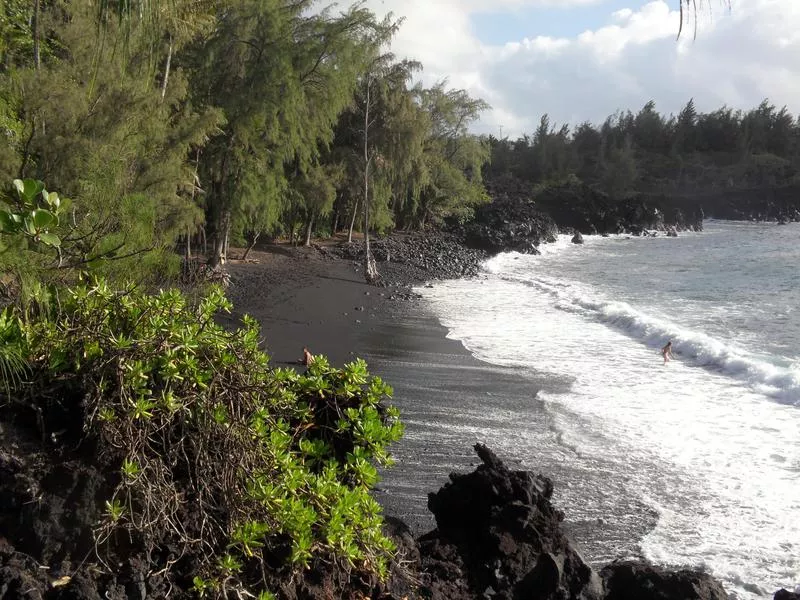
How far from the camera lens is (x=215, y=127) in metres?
15.4

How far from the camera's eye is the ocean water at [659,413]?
18.6 ft

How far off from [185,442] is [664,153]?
9374 cm

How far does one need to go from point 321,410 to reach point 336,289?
15334mm

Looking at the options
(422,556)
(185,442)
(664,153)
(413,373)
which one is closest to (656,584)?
(422,556)

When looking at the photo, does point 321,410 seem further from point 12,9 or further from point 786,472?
point 12,9

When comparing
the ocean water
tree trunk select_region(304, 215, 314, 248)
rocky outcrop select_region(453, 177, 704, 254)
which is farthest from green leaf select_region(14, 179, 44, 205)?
rocky outcrop select_region(453, 177, 704, 254)

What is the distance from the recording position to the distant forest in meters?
6.08

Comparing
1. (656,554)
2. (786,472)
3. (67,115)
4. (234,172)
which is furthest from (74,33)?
(786,472)

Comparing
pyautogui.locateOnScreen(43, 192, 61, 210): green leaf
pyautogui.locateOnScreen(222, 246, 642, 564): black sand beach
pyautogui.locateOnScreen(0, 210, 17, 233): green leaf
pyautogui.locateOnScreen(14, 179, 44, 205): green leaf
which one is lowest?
pyautogui.locateOnScreen(222, 246, 642, 564): black sand beach

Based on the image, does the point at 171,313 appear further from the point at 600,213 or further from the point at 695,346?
the point at 600,213

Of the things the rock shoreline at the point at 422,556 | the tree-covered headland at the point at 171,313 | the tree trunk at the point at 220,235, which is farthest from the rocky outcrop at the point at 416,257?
the rock shoreline at the point at 422,556

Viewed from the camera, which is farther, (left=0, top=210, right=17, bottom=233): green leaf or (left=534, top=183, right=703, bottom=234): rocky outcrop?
(left=534, top=183, right=703, bottom=234): rocky outcrop

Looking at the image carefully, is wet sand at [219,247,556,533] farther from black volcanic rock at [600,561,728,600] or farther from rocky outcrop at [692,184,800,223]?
rocky outcrop at [692,184,800,223]

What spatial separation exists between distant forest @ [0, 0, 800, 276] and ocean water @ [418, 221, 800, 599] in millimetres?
4711
